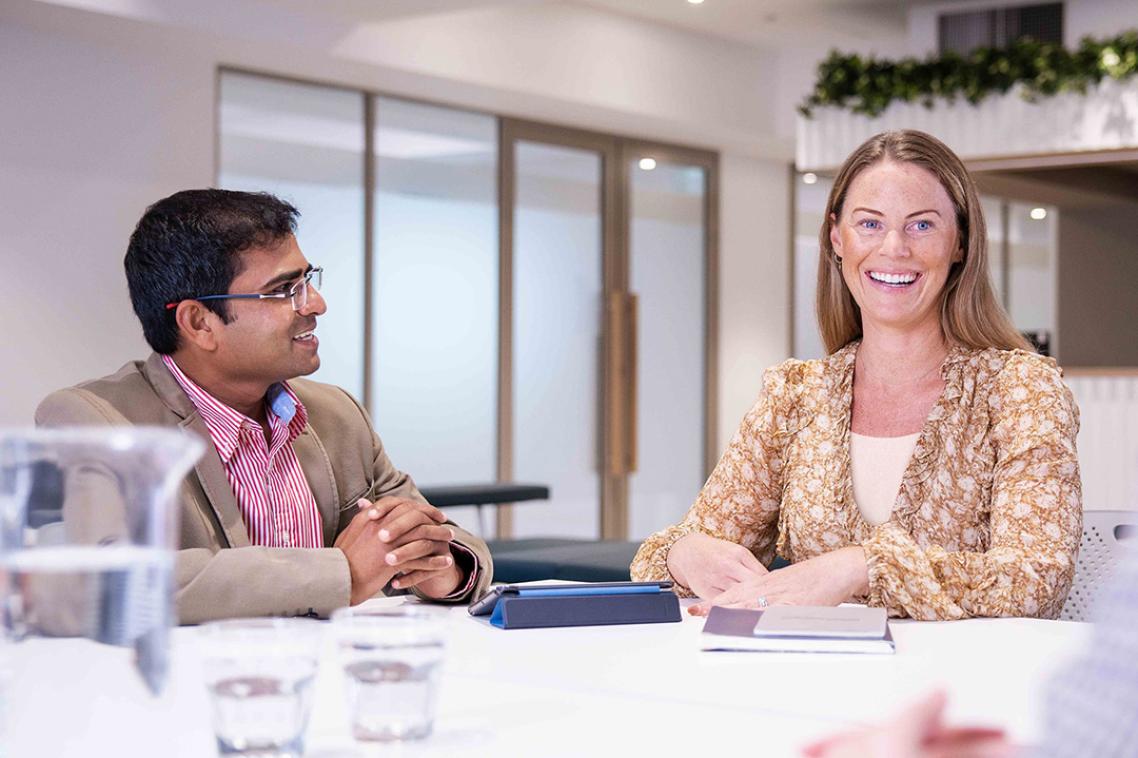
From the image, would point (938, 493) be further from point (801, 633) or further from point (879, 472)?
point (801, 633)

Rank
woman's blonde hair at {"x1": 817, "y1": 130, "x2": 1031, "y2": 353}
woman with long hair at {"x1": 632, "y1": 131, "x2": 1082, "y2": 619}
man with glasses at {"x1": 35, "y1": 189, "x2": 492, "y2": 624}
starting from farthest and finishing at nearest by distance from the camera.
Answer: woman's blonde hair at {"x1": 817, "y1": 130, "x2": 1031, "y2": 353} → woman with long hair at {"x1": 632, "y1": 131, "x2": 1082, "y2": 619} → man with glasses at {"x1": 35, "y1": 189, "x2": 492, "y2": 624}

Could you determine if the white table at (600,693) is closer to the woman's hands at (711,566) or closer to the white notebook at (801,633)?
the white notebook at (801,633)

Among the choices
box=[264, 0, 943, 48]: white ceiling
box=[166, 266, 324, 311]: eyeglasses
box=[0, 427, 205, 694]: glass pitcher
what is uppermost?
box=[264, 0, 943, 48]: white ceiling

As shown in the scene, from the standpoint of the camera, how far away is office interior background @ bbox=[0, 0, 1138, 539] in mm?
6574

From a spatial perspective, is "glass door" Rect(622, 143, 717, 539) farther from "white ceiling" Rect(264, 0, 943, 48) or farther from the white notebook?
the white notebook

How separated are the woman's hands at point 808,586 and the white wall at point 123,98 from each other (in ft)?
15.8

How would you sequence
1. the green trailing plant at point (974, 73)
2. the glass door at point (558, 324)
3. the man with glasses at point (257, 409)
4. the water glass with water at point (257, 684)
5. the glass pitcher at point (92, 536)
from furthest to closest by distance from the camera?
the glass door at point (558, 324) → the green trailing plant at point (974, 73) → the man with glasses at point (257, 409) → the water glass with water at point (257, 684) → the glass pitcher at point (92, 536)

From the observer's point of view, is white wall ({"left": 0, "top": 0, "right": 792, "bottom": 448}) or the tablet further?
white wall ({"left": 0, "top": 0, "right": 792, "bottom": 448})

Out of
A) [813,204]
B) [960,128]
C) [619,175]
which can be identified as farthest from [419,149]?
[813,204]

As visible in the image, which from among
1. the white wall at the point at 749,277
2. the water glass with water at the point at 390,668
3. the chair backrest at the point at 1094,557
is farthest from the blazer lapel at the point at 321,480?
the white wall at the point at 749,277

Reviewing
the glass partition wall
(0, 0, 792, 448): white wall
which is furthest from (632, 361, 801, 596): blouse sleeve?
the glass partition wall

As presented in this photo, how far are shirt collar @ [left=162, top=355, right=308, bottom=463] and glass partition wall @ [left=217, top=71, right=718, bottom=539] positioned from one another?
190 inches

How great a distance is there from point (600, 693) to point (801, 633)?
37 centimetres

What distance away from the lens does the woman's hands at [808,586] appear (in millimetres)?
2162
